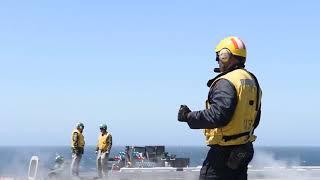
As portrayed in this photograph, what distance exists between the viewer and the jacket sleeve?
5297 mm

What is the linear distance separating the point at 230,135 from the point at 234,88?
41 cm

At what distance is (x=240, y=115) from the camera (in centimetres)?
541

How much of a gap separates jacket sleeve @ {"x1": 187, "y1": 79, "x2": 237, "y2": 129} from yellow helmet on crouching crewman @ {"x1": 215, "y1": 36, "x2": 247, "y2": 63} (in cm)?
34

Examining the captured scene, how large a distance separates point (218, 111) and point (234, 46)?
0.66 m

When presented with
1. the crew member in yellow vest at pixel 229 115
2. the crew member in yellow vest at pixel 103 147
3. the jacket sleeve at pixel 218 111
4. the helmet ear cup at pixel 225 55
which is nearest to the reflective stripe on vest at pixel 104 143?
the crew member in yellow vest at pixel 103 147

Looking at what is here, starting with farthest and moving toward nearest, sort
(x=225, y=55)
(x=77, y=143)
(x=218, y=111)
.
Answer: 1. (x=77, y=143)
2. (x=225, y=55)
3. (x=218, y=111)

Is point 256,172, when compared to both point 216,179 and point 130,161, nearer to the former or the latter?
point 130,161

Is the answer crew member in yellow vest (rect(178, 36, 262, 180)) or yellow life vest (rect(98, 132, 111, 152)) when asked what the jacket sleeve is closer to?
crew member in yellow vest (rect(178, 36, 262, 180))

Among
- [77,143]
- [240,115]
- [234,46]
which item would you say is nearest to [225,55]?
[234,46]

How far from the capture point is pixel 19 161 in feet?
68.2

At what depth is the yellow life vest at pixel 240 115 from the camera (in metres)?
5.40

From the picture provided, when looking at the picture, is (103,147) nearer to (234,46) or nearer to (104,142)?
(104,142)

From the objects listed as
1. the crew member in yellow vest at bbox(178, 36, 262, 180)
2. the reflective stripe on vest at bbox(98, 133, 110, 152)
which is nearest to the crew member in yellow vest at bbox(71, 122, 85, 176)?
the reflective stripe on vest at bbox(98, 133, 110, 152)

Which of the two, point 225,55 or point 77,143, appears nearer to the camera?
point 225,55
